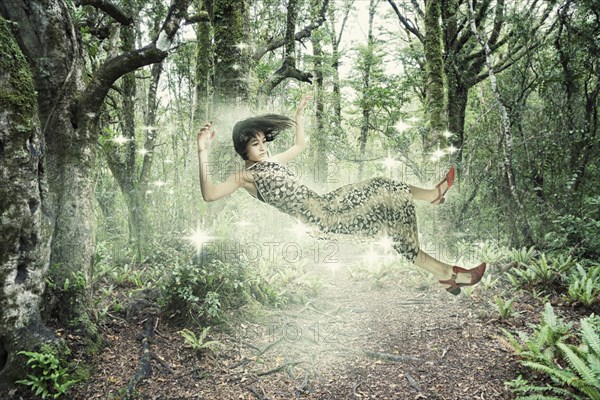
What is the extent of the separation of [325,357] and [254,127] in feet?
8.77

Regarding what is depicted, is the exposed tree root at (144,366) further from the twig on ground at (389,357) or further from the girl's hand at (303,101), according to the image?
the girl's hand at (303,101)

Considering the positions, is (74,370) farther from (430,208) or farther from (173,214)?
(430,208)

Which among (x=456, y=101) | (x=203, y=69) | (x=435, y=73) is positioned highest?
(x=203, y=69)

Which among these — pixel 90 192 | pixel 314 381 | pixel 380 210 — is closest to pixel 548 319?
pixel 380 210

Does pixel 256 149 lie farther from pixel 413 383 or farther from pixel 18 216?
pixel 413 383

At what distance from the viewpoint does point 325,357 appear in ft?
13.2

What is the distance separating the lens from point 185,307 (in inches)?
163

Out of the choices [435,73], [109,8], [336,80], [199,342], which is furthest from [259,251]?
[336,80]

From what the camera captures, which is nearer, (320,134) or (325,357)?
(325,357)

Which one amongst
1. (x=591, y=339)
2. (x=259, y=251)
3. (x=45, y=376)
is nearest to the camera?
(x=45, y=376)

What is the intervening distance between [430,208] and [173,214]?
5.80m

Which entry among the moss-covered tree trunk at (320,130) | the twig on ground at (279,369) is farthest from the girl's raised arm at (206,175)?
the moss-covered tree trunk at (320,130)

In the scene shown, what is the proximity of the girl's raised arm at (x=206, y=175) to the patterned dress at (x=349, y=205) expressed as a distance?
261 mm

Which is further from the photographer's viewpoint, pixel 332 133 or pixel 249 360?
pixel 332 133
